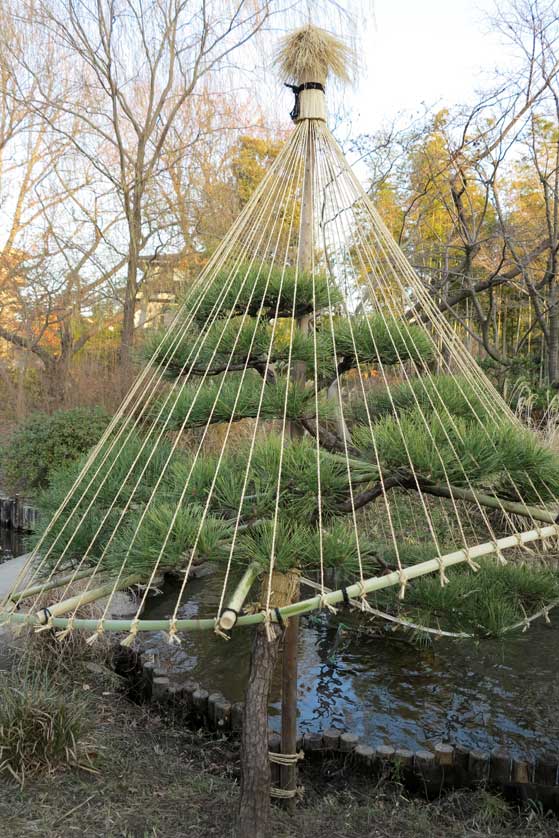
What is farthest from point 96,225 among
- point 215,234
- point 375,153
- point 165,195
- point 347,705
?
point 347,705

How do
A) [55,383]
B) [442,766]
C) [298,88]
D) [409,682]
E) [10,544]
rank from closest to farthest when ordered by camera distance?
1. [298,88]
2. [442,766]
3. [409,682]
4. [10,544]
5. [55,383]

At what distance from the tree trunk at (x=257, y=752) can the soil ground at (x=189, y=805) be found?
166 millimetres

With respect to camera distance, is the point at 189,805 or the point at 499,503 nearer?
the point at 499,503

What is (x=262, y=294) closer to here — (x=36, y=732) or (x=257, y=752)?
(x=257, y=752)

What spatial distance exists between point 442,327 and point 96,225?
282 inches

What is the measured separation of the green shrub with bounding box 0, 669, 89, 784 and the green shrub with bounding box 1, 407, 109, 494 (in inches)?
170

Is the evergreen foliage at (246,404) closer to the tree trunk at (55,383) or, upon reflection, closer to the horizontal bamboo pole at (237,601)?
the horizontal bamboo pole at (237,601)

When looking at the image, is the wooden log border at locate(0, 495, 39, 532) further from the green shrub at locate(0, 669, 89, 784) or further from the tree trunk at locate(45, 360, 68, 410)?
the green shrub at locate(0, 669, 89, 784)

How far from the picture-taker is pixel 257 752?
1775 mm

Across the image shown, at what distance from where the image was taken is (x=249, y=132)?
27.2ft

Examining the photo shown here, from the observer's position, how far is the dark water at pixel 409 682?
279cm

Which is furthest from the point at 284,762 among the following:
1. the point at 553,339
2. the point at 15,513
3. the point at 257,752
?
the point at 553,339

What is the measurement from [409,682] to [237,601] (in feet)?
7.22

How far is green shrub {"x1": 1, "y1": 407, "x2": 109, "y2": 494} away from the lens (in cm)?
650
